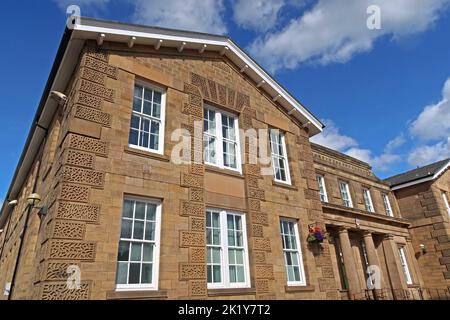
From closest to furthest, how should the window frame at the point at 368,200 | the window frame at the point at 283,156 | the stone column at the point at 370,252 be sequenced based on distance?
the window frame at the point at 283,156 → the stone column at the point at 370,252 → the window frame at the point at 368,200

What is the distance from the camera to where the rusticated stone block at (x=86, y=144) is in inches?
267

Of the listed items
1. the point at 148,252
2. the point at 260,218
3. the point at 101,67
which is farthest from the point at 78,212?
the point at 260,218

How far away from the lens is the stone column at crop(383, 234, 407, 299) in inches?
662

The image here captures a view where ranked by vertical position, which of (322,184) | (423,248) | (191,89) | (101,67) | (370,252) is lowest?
(370,252)

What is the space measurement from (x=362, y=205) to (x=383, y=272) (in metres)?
4.06

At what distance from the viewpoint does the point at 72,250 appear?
5.98m

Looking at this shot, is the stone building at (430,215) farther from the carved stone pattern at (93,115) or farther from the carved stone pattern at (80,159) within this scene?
the carved stone pattern at (80,159)

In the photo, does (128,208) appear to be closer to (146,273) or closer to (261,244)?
(146,273)

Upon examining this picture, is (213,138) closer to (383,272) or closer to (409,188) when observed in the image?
(383,272)

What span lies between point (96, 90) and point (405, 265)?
21227mm

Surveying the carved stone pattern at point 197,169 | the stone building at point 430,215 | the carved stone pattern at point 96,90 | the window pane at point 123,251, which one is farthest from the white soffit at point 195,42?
the stone building at point 430,215

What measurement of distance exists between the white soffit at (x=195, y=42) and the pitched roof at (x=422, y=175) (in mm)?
12920

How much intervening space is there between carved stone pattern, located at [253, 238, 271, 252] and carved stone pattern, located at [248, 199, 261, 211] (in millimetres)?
971

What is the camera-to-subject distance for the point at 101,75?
779 cm
